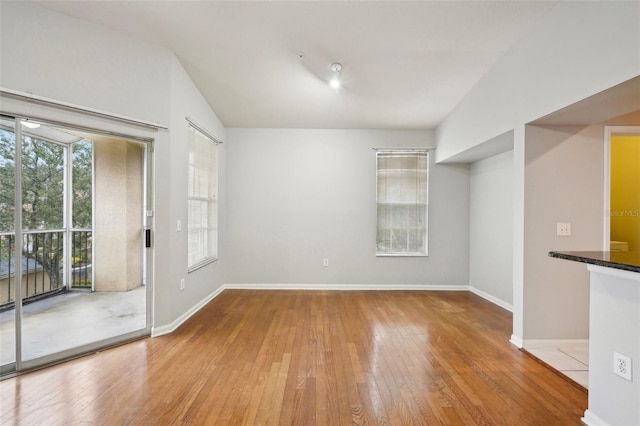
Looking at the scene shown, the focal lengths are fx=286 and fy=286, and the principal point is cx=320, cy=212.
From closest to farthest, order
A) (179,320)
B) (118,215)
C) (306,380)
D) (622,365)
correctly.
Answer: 1. (622,365)
2. (306,380)
3. (118,215)
4. (179,320)

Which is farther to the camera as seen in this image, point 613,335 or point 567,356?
point 567,356

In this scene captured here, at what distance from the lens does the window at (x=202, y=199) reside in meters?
3.67

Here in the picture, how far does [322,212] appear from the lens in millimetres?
4820

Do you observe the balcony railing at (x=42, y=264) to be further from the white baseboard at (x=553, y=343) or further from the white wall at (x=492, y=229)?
the white wall at (x=492, y=229)

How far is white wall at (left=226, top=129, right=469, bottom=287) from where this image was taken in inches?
189

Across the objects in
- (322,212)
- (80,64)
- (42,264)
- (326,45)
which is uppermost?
(326,45)

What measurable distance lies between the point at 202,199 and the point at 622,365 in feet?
14.0

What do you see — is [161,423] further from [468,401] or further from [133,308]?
[468,401]

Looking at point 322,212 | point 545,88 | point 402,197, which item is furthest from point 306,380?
point 402,197

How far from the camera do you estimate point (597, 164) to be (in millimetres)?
2656

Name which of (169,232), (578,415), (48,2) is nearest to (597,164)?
(578,415)

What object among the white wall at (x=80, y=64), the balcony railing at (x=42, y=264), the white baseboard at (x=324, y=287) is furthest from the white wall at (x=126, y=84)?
the white baseboard at (x=324, y=287)

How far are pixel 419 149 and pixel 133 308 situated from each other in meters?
4.53

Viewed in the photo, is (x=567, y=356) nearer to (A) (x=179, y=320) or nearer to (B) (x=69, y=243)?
(A) (x=179, y=320)
